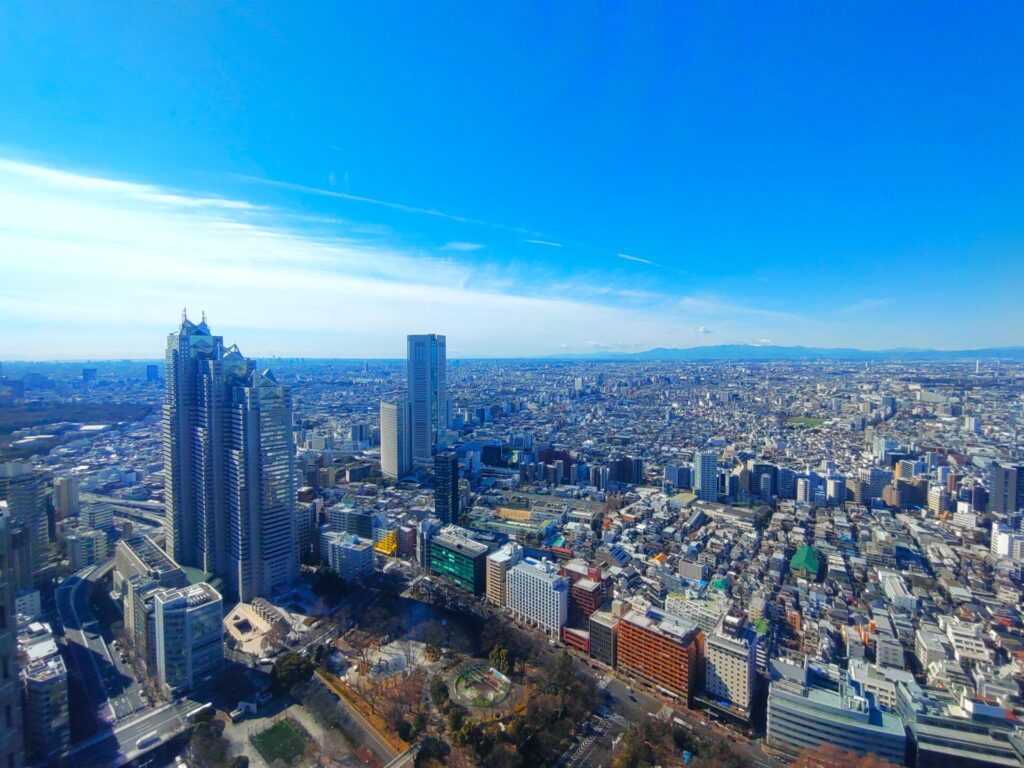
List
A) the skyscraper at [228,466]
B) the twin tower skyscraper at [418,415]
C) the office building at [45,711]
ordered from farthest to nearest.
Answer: the twin tower skyscraper at [418,415], the skyscraper at [228,466], the office building at [45,711]

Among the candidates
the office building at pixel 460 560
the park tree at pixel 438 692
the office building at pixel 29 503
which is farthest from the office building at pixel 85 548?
the park tree at pixel 438 692

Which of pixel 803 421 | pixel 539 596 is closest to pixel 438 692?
pixel 539 596

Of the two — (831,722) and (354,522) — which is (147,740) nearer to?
(354,522)

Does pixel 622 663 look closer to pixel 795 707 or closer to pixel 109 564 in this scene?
pixel 795 707

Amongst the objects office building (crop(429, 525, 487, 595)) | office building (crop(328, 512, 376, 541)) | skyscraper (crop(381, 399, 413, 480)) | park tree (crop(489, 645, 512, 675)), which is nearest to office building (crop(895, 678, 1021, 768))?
park tree (crop(489, 645, 512, 675))

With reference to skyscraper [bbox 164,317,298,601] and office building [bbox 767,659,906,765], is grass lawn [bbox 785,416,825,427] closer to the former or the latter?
office building [bbox 767,659,906,765]

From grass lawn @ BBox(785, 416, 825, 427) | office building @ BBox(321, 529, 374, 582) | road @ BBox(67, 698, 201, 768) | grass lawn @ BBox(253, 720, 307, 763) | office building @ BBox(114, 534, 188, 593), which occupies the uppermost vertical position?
grass lawn @ BBox(785, 416, 825, 427)

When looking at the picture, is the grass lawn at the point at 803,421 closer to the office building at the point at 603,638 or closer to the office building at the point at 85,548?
the office building at the point at 603,638
